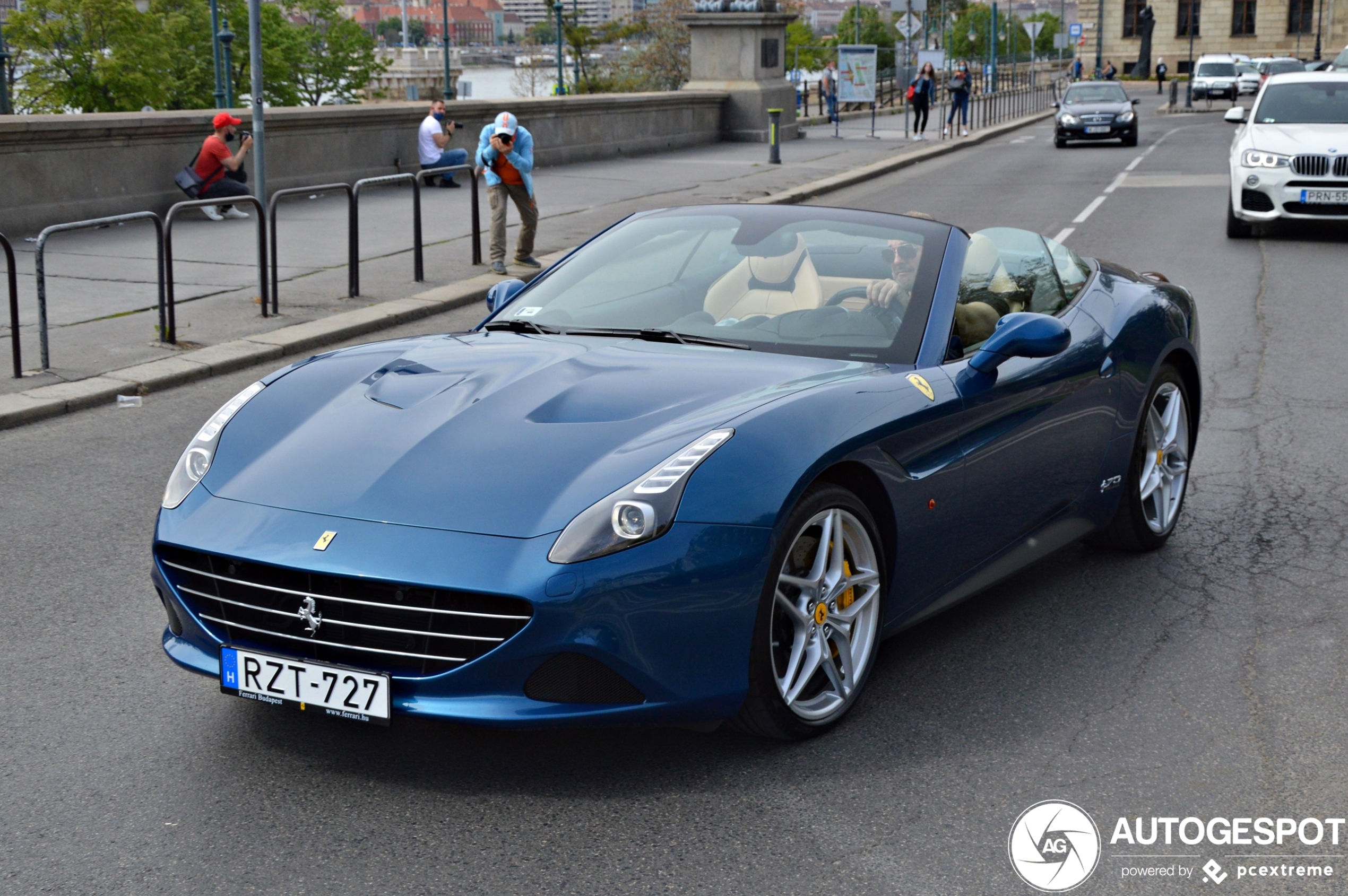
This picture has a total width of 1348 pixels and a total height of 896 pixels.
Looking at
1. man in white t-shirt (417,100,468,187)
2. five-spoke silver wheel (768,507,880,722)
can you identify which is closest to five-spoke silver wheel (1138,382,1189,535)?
five-spoke silver wheel (768,507,880,722)

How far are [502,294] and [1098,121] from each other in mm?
30892

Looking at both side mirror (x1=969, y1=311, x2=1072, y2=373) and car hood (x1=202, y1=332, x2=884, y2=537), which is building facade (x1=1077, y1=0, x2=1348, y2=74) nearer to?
side mirror (x1=969, y1=311, x2=1072, y2=373)

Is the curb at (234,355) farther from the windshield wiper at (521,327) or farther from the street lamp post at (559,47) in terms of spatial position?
the street lamp post at (559,47)

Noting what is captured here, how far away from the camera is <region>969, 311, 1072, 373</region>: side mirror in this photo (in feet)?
14.4

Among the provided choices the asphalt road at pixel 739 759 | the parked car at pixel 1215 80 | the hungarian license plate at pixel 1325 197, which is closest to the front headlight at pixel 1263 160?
the hungarian license plate at pixel 1325 197

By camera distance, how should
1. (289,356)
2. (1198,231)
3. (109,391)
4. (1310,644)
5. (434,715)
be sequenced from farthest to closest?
(1198,231), (289,356), (109,391), (1310,644), (434,715)

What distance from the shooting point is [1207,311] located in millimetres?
11898

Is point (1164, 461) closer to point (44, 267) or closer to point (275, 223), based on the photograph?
point (44, 267)

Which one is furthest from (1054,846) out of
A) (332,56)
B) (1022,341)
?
(332,56)

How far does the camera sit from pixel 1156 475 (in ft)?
18.7

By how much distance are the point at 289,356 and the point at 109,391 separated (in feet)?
5.43

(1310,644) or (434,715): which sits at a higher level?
(434,715)

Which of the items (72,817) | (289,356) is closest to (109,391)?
(289,356)

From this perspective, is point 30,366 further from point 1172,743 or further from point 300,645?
point 1172,743
